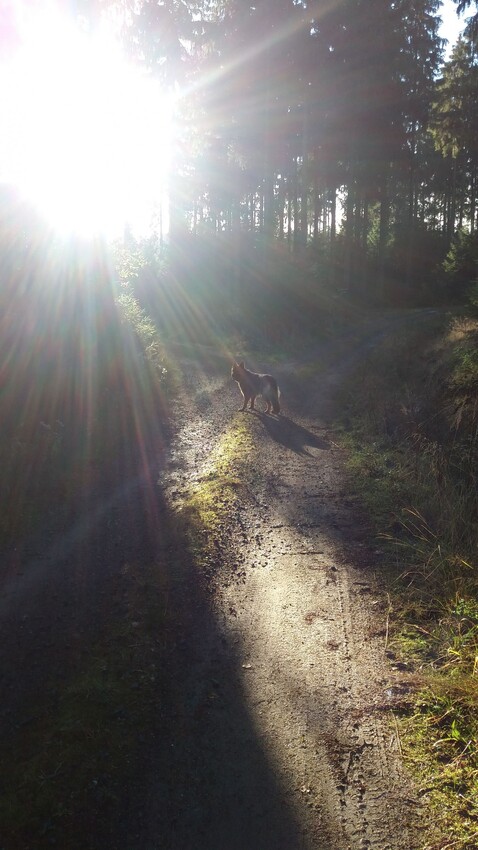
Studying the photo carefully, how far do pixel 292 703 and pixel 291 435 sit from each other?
25.7ft

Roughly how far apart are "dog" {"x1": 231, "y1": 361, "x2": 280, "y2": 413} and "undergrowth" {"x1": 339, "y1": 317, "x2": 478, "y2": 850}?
75.2 inches

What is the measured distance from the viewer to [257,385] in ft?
43.4

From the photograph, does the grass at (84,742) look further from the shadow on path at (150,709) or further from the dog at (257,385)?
the dog at (257,385)

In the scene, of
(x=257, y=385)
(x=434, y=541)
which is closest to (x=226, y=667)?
(x=434, y=541)

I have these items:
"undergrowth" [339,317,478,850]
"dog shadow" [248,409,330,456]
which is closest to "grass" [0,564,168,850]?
"undergrowth" [339,317,478,850]

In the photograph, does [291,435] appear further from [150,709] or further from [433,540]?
[150,709]

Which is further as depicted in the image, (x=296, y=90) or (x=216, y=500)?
(x=296, y=90)

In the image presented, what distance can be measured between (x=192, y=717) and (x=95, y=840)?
1.02 m

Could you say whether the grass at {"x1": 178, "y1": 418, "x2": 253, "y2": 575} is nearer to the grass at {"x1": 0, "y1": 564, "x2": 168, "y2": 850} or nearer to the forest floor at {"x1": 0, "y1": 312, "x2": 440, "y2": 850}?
the forest floor at {"x1": 0, "y1": 312, "x2": 440, "y2": 850}

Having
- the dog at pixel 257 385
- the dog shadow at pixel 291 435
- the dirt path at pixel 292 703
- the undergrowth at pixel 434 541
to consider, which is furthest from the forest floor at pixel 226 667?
the dog at pixel 257 385

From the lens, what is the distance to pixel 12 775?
134 inches

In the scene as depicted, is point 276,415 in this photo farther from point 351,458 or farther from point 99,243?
point 99,243

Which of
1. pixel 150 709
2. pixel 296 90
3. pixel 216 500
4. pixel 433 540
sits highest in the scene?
pixel 296 90

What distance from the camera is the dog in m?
13.0
